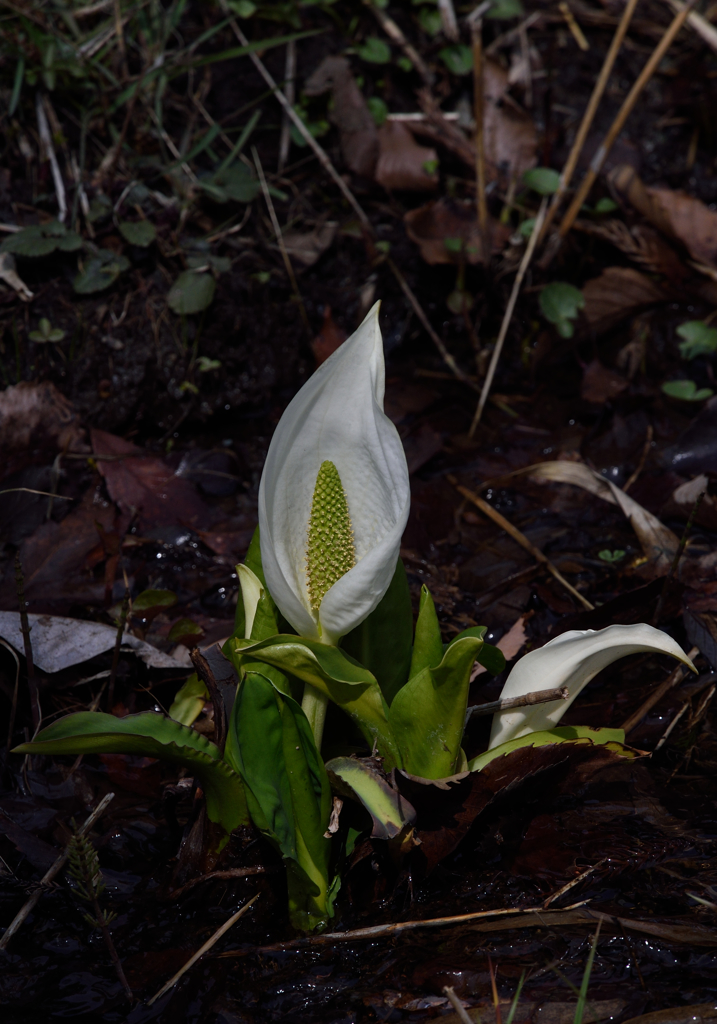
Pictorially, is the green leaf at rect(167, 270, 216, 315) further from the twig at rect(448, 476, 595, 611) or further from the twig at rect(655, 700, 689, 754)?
the twig at rect(655, 700, 689, 754)

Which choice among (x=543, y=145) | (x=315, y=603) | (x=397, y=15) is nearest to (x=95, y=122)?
(x=397, y=15)

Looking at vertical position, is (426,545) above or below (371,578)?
below

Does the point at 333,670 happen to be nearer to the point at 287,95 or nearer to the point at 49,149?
the point at 49,149

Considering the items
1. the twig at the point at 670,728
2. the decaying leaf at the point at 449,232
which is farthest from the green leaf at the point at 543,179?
the twig at the point at 670,728

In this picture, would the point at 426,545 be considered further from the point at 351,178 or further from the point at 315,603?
the point at 351,178

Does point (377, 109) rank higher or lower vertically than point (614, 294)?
higher

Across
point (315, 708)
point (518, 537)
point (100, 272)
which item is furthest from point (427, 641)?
point (100, 272)

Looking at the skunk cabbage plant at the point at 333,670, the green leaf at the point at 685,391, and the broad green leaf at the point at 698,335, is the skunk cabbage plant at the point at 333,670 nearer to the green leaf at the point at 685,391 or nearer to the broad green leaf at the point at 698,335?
the green leaf at the point at 685,391


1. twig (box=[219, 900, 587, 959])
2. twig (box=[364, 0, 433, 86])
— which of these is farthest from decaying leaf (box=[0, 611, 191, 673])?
twig (box=[364, 0, 433, 86])
